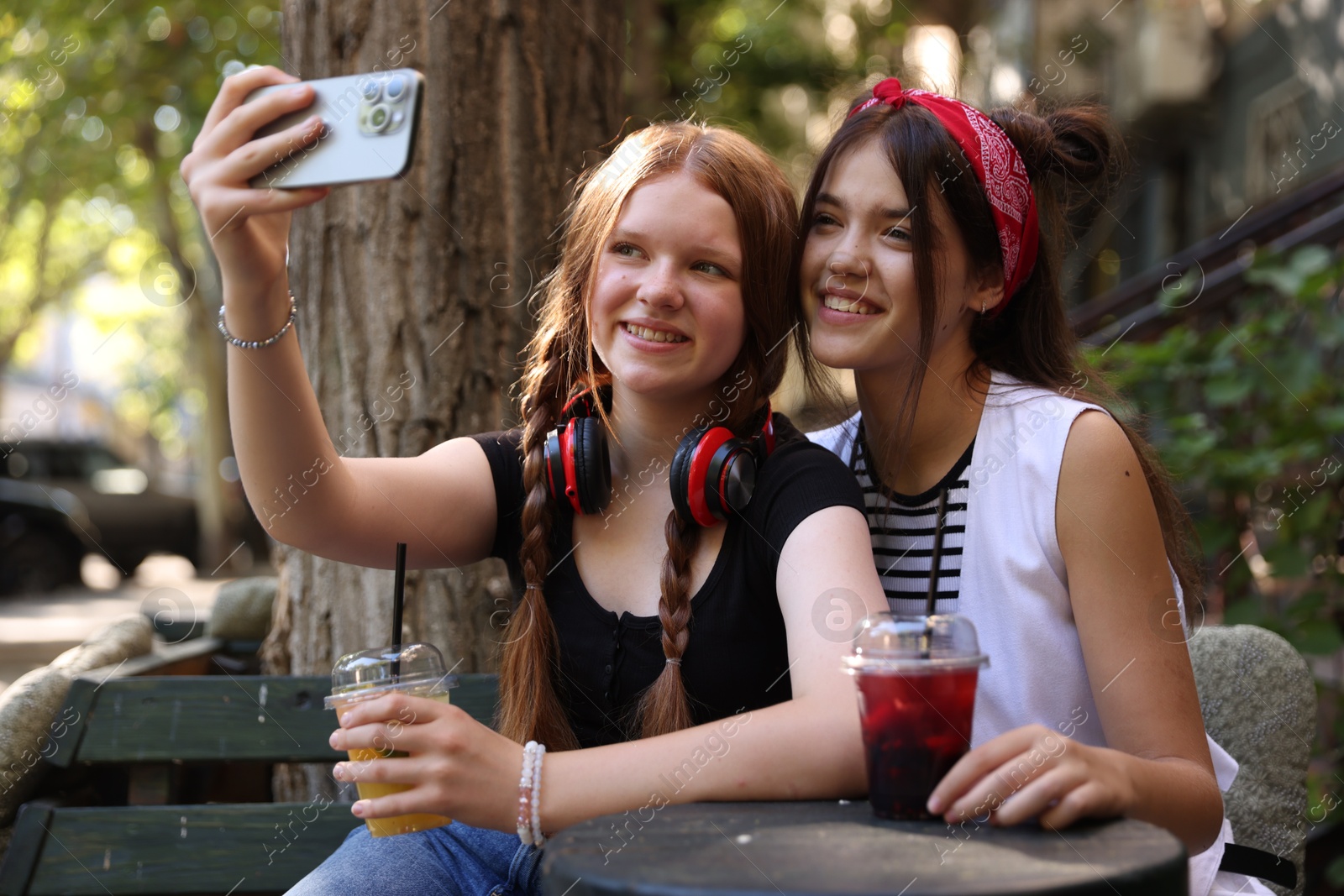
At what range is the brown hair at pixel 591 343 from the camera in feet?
6.70

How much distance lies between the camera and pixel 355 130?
149 cm

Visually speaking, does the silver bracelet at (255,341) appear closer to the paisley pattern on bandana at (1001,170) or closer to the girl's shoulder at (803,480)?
the girl's shoulder at (803,480)

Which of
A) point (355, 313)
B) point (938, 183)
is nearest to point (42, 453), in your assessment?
point (355, 313)

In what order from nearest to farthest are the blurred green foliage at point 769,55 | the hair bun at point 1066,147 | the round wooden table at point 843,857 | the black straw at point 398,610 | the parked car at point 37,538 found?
the round wooden table at point 843,857 < the black straw at point 398,610 < the hair bun at point 1066,147 < the blurred green foliage at point 769,55 < the parked car at point 37,538

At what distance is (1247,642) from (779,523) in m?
1.24

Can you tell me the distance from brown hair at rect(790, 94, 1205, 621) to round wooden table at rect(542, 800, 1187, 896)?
918mm

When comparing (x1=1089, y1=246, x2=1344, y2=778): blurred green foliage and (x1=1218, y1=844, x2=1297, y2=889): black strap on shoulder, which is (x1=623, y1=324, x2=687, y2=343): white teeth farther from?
(x1=1089, y1=246, x2=1344, y2=778): blurred green foliage

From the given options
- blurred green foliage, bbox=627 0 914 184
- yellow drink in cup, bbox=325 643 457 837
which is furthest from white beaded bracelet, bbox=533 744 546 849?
blurred green foliage, bbox=627 0 914 184

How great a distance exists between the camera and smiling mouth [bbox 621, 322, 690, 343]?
6.77ft

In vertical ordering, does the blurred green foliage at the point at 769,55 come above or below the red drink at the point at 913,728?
above

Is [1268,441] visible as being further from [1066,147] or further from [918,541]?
[918,541]

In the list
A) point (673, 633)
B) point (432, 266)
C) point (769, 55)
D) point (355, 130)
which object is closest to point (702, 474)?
point (673, 633)

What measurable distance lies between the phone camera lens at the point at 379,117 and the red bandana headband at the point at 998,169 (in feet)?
3.75

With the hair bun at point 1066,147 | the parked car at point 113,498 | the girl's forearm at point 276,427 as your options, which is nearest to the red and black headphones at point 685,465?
the girl's forearm at point 276,427
